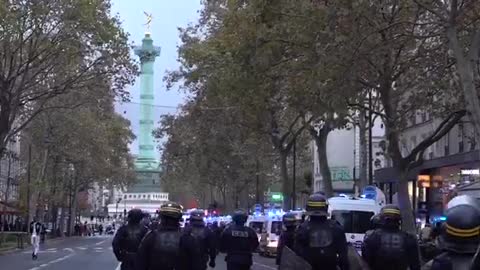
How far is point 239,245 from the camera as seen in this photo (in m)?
14.4

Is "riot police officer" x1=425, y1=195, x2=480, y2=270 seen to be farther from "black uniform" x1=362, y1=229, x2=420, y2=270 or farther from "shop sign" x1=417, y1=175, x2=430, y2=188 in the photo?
"shop sign" x1=417, y1=175, x2=430, y2=188

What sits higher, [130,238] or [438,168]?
[438,168]

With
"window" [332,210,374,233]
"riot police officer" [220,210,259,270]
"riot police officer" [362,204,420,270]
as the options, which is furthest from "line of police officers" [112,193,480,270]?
"window" [332,210,374,233]

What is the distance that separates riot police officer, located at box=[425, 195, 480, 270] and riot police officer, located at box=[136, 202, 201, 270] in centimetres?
492

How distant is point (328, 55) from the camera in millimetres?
22328

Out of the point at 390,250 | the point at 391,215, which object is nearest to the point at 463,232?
the point at 390,250

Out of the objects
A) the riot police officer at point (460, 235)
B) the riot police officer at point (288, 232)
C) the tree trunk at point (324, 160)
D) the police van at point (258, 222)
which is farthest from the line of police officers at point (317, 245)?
the police van at point (258, 222)

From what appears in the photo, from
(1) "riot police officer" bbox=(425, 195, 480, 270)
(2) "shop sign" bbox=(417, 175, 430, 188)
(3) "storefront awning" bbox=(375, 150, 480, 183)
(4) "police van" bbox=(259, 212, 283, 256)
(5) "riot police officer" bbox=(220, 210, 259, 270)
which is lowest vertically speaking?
(4) "police van" bbox=(259, 212, 283, 256)

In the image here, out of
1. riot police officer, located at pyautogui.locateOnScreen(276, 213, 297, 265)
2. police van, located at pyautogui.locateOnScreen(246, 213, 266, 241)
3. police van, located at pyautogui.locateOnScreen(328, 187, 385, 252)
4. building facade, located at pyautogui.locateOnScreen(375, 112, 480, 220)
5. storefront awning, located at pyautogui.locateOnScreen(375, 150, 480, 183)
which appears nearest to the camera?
riot police officer, located at pyautogui.locateOnScreen(276, 213, 297, 265)

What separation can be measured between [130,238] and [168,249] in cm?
465

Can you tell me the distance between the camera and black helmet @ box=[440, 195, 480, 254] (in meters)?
4.44

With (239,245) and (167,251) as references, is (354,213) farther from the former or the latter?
(167,251)

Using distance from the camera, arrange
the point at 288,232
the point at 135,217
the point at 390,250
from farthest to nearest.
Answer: the point at 288,232 → the point at 135,217 → the point at 390,250

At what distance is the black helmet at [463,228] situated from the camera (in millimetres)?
4438
